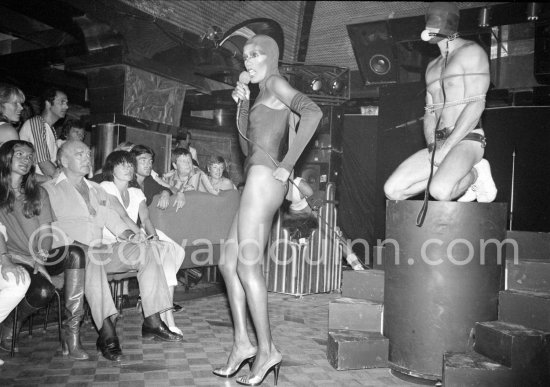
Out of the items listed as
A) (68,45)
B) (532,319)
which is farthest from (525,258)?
(68,45)

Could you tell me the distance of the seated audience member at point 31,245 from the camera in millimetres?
2951

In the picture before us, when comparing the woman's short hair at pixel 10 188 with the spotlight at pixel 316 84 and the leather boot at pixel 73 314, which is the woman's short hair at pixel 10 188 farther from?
the spotlight at pixel 316 84

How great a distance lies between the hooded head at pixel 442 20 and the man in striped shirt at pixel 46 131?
354cm

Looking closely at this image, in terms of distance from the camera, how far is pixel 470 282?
2.64 metres

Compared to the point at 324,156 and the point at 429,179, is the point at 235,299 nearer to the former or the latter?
the point at 429,179

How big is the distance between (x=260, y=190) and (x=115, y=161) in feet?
6.63

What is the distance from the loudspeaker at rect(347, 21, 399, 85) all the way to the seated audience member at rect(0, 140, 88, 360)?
5.17 meters

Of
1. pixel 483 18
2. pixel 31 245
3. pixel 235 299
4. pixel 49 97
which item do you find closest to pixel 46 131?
pixel 49 97

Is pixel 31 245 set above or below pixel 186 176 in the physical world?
below

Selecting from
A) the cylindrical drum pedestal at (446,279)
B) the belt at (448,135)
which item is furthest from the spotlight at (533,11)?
the cylindrical drum pedestal at (446,279)

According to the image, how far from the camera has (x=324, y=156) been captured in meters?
7.10

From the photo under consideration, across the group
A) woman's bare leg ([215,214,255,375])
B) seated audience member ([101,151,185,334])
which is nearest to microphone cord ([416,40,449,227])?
woman's bare leg ([215,214,255,375])

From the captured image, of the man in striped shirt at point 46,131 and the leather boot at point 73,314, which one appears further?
the man in striped shirt at point 46,131

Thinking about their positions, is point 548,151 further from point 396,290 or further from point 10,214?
point 10,214
